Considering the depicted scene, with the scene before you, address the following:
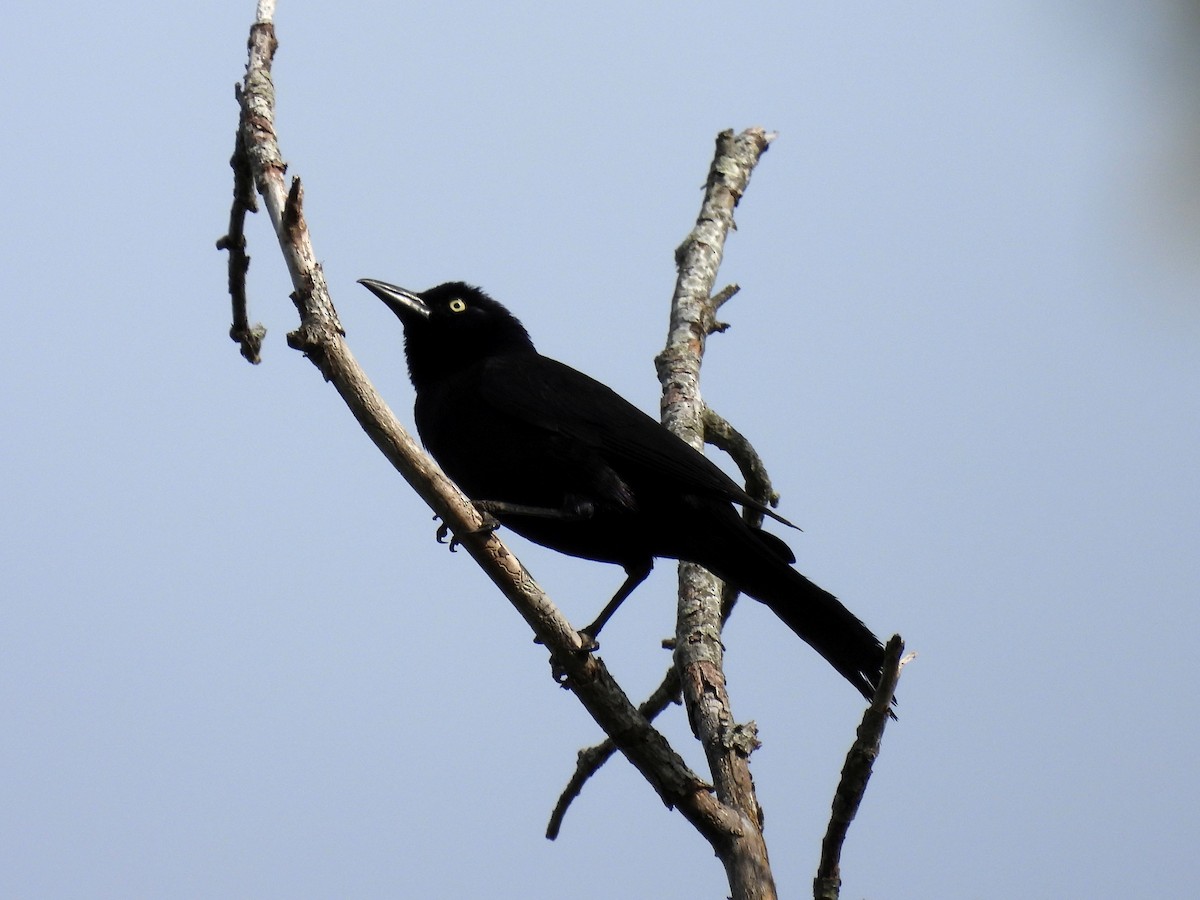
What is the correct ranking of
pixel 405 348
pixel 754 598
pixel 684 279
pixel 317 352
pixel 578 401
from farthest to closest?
pixel 684 279, pixel 405 348, pixel 578 401, pixel 754 598, pixel 317 352

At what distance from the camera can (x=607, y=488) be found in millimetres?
4828

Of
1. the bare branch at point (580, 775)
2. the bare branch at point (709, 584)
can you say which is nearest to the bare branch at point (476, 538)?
the bare branch at point (709, 584)

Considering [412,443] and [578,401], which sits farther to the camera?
[578,401]

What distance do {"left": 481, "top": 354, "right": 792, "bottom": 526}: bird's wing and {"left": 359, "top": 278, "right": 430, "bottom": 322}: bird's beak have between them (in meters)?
0.67

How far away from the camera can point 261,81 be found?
4.11 meters

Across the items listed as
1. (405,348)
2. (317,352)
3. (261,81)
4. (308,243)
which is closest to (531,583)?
(317,352)

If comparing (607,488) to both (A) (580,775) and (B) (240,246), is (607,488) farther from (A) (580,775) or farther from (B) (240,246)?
(B) (240,246)

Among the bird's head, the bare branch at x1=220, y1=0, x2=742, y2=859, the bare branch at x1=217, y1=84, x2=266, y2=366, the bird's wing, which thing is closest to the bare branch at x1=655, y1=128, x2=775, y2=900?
the bare branch at x1=220, y1=0, x2=742, y2=859

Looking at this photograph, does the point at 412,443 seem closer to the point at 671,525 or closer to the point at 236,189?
the point at 236,189

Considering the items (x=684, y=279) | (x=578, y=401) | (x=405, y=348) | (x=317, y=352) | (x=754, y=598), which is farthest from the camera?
(x=684, y=279)

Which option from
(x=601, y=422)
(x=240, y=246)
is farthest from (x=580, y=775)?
(x=240, y=246)

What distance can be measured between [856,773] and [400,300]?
141 inches

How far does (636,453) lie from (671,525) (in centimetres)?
31

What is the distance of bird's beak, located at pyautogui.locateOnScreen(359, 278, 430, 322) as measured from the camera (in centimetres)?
592
